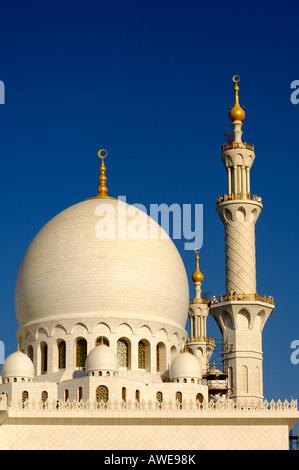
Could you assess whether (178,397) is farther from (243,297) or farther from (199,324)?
(199,324)

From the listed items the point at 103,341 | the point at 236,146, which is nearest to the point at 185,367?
the point at 103,341

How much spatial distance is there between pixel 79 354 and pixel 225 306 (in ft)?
27.4

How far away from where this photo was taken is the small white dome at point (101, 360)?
39.1m

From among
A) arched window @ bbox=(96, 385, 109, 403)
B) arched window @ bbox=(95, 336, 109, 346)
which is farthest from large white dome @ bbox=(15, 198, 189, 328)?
arched window @ bbox=(96, 385, 109, 403)

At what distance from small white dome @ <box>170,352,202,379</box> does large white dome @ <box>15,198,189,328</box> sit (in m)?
2.64

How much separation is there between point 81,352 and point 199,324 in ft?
58.3

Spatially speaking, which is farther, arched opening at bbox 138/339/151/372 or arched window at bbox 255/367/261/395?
arched window at bbox 255/367/261/395

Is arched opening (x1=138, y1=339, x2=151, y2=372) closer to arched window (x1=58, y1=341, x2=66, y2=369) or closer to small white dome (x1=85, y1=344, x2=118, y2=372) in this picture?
arched window (x1=58, y1=341, x2=66, y2=369)

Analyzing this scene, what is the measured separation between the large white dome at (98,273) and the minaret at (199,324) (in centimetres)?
1272

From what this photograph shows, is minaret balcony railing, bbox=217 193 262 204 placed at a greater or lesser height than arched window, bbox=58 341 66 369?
greater

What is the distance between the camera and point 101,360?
3912 cm

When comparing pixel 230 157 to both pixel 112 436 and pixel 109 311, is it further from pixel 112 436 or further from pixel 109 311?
pixel 112 436

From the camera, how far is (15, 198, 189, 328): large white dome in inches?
1687
